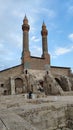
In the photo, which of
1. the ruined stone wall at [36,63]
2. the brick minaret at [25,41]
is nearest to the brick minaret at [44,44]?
the ruined stone wall at [36,63]

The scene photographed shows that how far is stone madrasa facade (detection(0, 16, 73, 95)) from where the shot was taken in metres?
26.8

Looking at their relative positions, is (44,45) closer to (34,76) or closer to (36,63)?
(36,63)

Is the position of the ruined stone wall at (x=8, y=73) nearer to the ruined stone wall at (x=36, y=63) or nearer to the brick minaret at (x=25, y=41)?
the ruined stone wall at (x=36, y=63)

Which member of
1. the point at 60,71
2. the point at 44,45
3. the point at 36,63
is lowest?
the point at 60,71

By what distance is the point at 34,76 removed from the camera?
29.2m

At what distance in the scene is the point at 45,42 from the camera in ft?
116

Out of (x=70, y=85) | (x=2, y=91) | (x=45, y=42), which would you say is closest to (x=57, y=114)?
(x=2, y=91)

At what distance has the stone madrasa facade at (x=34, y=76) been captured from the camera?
2681 centimetres

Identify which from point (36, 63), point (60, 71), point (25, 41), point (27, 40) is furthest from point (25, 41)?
point (60, 71)

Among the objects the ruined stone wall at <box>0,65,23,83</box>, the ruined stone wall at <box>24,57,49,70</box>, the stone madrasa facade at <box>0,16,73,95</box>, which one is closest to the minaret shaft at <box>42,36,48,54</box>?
the stone madrasa facade at <box>0,16,73,95</box>

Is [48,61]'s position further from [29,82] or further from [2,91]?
[2,91]

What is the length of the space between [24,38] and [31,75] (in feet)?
26.8

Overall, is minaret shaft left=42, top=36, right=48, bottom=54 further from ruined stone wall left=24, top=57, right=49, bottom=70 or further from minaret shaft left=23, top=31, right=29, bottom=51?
minaret shaft left=23, top=31, right=29, bottom=51

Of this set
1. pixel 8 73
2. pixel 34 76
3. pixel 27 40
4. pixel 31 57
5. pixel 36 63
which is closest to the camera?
pixel 8 73
